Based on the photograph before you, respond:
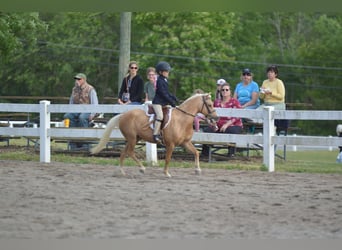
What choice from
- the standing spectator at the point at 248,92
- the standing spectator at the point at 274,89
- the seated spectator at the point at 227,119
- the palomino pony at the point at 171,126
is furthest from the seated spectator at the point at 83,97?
the palomino pony at the point at 171,126

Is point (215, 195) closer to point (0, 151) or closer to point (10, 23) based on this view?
point (0, 151)

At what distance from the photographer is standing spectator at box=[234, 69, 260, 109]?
1647 centimetres

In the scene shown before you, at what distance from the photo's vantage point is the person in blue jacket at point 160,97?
13922mm

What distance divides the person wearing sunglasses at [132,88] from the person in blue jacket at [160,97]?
2.40m

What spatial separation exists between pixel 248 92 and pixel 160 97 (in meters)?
3.11

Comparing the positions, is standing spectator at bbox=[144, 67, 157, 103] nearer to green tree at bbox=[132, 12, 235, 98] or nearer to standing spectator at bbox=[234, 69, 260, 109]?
standing spectator at bbox=[234, 69, 260, 109]

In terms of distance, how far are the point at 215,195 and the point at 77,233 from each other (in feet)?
11.2

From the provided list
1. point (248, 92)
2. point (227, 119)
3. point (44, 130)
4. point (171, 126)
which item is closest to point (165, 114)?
point (171, 126)

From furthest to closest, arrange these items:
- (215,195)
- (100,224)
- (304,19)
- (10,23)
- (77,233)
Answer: (304,19) → (10,23) → (215,195) → (100,224) → (77,233)

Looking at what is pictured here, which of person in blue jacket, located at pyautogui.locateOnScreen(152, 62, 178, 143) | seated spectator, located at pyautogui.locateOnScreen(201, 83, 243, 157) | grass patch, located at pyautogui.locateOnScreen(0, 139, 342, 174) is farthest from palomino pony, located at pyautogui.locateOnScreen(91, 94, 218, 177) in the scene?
seated spectator, located at pyautogui.locateOnScreen(201, 83, 243, 157)

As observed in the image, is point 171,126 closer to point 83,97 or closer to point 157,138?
point 157,138

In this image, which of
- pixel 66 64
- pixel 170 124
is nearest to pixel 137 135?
pixel 170 124

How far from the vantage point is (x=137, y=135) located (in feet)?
46.7

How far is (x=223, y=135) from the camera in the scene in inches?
615
